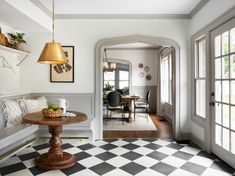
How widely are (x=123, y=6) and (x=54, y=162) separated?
3.14 metres

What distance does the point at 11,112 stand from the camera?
3455 millimetres

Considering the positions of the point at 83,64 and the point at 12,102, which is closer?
the point at 12,102

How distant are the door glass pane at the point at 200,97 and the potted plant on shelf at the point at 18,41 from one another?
3775 millimetres

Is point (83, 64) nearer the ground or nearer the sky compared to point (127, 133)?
nearer the sky

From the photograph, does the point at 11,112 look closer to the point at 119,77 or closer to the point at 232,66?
the point at 232,66

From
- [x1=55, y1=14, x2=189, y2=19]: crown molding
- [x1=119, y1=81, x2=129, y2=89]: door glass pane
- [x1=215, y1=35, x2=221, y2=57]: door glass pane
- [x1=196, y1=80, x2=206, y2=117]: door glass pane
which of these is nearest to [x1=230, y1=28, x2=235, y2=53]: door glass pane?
[x1=215, y1=35, x2=221, y2=57]: door glass pane

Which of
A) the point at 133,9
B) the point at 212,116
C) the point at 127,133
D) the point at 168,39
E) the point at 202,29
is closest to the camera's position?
the point at 212,116

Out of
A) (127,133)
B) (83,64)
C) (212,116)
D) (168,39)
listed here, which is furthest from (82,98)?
(212,116)

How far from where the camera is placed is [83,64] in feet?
15.0

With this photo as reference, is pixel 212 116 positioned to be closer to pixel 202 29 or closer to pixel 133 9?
pixel 202 29

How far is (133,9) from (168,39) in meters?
1.02

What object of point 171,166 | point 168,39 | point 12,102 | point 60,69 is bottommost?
point 171,166

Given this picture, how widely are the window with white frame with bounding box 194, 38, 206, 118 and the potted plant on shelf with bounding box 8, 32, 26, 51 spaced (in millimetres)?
3681

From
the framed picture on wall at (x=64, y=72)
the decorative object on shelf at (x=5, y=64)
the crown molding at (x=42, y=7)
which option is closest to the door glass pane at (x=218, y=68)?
the framed picture on wall at (x=64, y=72)
